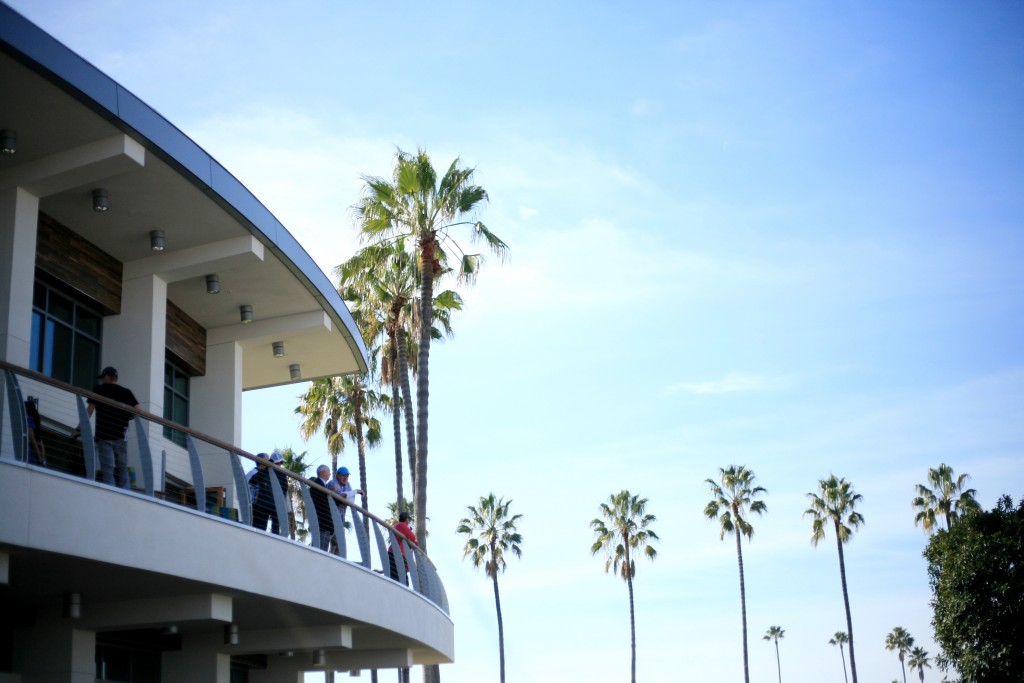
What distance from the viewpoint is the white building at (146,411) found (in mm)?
11039

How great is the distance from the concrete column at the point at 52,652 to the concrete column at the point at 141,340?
13.6 ft

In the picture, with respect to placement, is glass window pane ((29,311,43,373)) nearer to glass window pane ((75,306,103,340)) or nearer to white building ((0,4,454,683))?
white building ((0,4,454,683))

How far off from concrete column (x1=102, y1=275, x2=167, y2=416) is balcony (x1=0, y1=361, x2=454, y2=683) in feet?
11.7

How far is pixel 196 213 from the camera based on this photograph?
16141mm

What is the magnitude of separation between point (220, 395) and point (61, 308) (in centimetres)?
453

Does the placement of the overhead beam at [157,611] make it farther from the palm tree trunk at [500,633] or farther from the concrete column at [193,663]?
the palm tree trunk at [500,633]

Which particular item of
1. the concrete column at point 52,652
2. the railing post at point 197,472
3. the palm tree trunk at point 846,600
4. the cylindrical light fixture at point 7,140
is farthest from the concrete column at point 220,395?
the palm tree trunk at point 846,600

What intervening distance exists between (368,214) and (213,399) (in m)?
7.91

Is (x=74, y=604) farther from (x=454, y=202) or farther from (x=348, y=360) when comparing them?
(x=454, y=202)

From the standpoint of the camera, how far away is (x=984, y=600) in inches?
1228

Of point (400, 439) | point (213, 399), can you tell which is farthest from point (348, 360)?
point (400, 439)

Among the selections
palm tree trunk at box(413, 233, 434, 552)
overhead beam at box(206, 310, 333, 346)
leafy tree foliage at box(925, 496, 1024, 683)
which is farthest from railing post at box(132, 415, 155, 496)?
leafy tree foliage at box(925, 496, 1024, 683)

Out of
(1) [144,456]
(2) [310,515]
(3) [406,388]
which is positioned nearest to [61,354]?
(2) [310,515]

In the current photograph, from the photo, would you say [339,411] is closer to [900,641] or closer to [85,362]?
[85,362]
